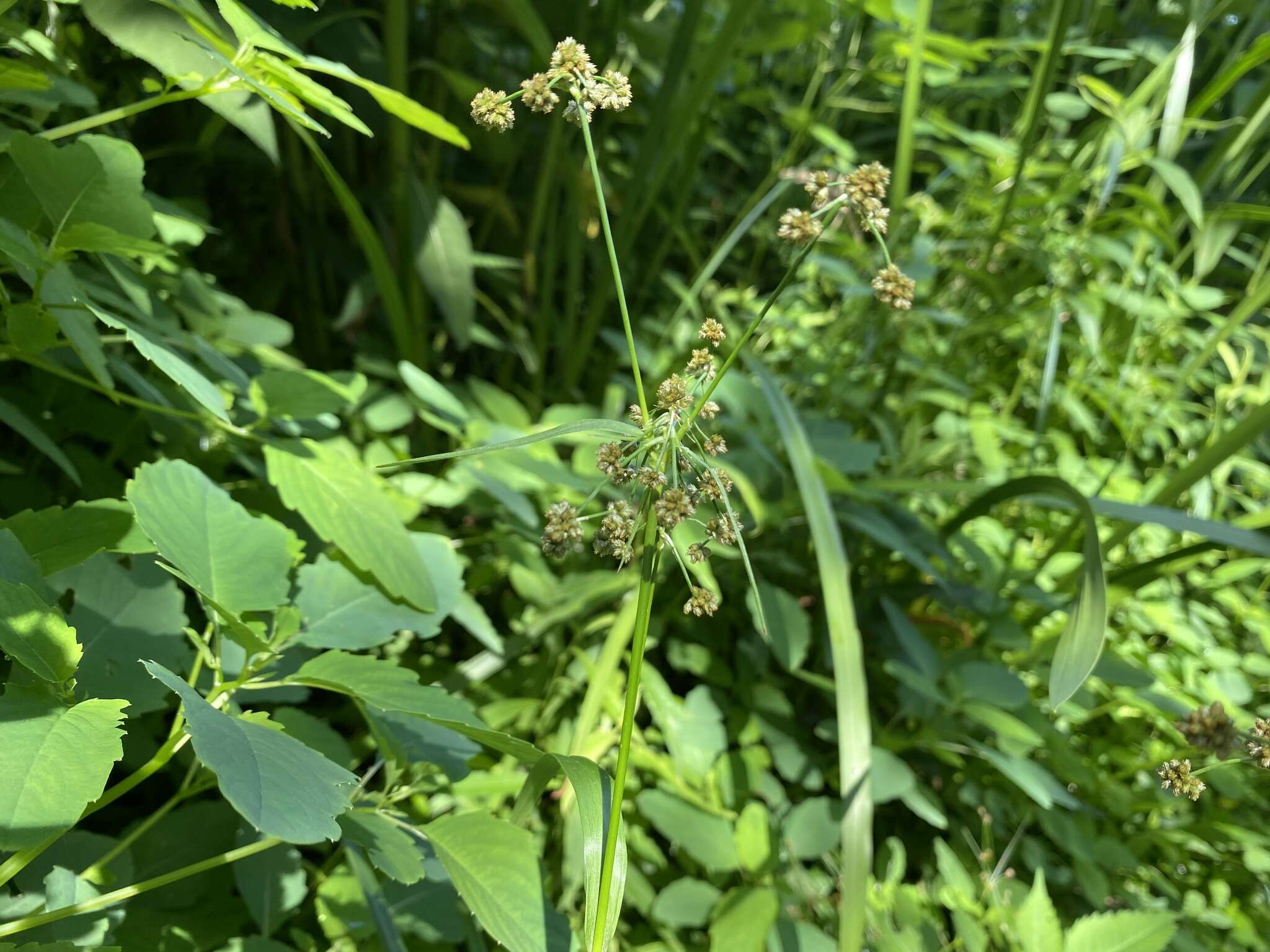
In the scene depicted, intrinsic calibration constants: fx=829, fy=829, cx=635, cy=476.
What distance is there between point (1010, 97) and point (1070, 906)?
6.25 feet

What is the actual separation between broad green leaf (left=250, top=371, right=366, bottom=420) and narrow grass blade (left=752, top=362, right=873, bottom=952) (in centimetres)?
44

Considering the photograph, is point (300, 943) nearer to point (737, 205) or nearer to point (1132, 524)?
point (1132, 524)

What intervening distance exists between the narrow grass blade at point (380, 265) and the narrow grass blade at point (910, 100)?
70 cm

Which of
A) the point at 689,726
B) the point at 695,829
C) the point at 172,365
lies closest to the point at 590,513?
the point at 689,726

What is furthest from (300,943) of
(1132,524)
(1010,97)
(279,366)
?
(1010,97)

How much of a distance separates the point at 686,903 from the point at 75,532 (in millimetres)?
598

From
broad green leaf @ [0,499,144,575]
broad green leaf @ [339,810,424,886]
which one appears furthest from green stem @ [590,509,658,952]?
broad green leaf @ [0,499,144,575]

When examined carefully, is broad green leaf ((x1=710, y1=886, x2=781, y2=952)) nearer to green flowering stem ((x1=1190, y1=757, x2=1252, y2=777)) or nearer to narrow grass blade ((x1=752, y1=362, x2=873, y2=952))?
narrow grass blade ((x1=752, y1=362, x2=873, y2=952))

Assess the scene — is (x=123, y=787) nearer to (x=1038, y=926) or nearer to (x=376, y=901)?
(x=376, y=901)

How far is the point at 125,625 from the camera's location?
575 mm

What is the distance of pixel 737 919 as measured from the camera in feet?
2.38

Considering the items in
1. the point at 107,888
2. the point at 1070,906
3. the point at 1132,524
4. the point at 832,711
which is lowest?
the point at 1070,906

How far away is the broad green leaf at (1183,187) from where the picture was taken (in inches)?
45.9

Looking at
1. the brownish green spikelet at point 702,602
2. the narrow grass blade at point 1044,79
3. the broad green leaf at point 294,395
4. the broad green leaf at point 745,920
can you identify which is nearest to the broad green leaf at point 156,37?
the broad green leaf at point 294,395
